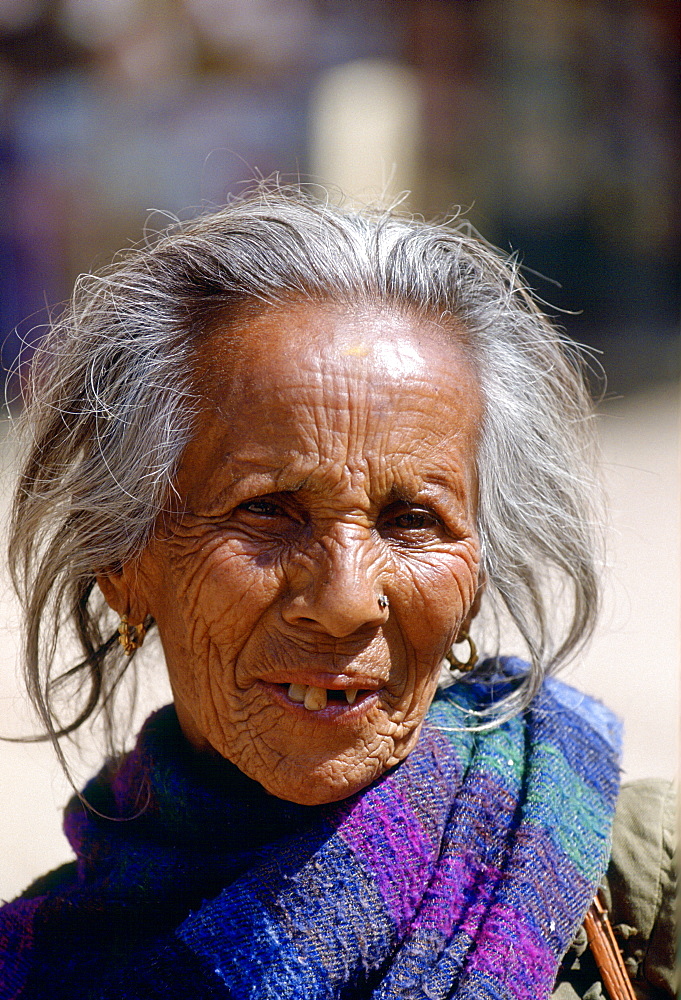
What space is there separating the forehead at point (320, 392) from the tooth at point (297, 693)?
375mm

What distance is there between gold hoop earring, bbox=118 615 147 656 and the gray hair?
129mm

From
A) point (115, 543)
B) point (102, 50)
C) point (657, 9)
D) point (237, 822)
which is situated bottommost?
point (237, 822)

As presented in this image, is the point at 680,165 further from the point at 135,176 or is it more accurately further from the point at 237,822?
the point at 237,822

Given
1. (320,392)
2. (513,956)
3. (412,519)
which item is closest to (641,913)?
(513,956)

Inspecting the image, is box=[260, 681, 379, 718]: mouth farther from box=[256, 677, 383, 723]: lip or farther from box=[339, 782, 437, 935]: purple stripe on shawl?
box=[339, 782, 437, 935]: purple stripe on shawl

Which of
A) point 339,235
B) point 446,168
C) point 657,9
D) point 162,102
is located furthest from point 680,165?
point 339,235

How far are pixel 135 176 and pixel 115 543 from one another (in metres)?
9.80

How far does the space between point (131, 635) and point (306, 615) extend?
50 cm

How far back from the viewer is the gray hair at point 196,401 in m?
1.92

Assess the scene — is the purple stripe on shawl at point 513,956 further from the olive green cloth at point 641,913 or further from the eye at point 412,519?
the eye at point 412,519

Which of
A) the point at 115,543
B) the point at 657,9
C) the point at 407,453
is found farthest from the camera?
the point at 657,9

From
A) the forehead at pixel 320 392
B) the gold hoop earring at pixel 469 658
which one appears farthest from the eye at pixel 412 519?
the gold hoop earring at pixel 469 658

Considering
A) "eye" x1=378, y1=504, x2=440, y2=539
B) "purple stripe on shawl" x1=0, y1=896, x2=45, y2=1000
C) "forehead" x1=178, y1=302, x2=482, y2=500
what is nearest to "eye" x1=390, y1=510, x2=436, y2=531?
"eye" x1=378, y1=504, x2=440, y2=539

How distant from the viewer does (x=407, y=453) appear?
1823 millimetres
